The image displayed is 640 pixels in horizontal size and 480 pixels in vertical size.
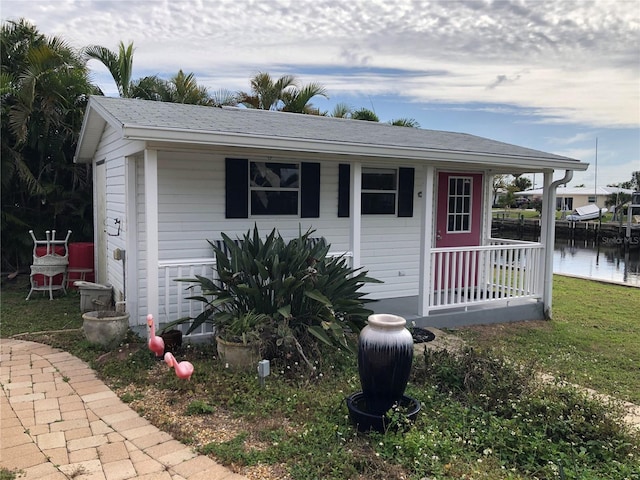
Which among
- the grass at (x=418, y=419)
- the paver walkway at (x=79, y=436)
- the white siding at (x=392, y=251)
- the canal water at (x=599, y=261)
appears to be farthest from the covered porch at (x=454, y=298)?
the canal water at (x=599, y=261)

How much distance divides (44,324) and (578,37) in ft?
31.9

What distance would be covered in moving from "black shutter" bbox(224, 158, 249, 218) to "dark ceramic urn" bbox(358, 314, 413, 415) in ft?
→ 11.9

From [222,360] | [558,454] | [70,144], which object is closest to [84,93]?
[70,144]

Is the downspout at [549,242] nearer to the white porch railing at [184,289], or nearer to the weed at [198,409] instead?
the white porch railing at [184,289]

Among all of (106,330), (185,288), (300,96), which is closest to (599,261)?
(300,96)

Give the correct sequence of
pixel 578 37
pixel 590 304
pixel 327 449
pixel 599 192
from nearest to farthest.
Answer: pixel 327 449
pixel 578 37
pixel 590 304
pixel 599 192

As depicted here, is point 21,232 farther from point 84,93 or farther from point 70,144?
point 84,93

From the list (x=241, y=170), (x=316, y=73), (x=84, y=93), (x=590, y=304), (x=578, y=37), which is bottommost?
(x=590, y=304)

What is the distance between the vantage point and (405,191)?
7957 millimetres

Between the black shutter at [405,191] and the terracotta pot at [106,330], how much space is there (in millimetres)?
4637

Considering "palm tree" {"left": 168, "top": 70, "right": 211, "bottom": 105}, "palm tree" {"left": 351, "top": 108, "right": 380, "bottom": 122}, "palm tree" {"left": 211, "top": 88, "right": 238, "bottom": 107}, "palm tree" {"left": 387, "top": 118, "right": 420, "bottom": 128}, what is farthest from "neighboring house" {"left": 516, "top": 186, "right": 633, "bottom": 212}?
"palm tree" {"left": 168, "top": 70, "right": 211, "bottom": 105}

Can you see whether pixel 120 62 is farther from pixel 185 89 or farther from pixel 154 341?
pixel 154 341

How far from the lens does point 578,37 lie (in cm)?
854

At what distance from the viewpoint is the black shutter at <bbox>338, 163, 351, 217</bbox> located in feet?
24.3
